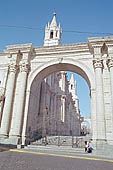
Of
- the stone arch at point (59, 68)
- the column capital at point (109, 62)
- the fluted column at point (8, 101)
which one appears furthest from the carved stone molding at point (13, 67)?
the column capital at point (109, 62)

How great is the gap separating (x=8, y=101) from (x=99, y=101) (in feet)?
23.9

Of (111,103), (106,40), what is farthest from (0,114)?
(106,40)

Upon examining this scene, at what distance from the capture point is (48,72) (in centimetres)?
1464

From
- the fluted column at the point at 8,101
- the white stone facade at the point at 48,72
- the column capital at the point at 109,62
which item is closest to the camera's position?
the white stone facade at the point at 48,72

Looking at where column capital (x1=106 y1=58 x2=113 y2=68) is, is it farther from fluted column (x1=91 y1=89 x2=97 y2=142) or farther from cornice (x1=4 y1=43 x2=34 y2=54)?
cornice (x1=4 y1=43 x2=34 y2=54)

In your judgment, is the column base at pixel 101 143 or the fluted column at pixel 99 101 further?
the fluted column at pixel 99 101

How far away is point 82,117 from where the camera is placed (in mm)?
54750

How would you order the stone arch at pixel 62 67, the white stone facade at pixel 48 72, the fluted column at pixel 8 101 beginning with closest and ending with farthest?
the white stone facade at pixel 48 72
the fluted column at pixel 8 101
the stone arch at pixel 62 67

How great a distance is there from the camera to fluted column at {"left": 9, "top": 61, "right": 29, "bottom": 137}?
1155 cm

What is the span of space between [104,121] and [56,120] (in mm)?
14400

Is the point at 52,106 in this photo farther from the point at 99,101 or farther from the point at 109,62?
the point at 109,62

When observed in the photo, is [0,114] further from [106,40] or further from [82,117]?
[82,117]

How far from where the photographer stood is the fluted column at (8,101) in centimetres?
1161

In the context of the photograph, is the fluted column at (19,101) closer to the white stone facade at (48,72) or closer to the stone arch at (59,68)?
the white stone facade at (48,72)
